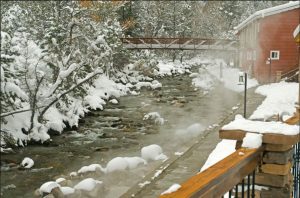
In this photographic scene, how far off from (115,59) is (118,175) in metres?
25.0

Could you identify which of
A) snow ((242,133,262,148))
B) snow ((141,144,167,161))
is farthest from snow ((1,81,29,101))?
snow ((242,133,262,148))

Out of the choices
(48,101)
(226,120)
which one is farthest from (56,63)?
(226,120)

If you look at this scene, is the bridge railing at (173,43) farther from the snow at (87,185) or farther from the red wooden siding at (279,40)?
the snow at (87,185)

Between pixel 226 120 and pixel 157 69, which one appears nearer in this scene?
pixel 226 120

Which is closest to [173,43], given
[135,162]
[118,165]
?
[135,162]

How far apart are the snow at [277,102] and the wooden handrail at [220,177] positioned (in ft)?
36.0

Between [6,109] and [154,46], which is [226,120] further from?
[154,46]

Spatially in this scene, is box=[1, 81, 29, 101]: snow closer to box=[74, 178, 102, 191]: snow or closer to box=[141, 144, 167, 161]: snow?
box=[141, 144, 167, 161]: snow

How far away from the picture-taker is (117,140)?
15188 millimetres

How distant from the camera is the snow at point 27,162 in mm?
11750

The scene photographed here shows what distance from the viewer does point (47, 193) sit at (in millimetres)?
8578

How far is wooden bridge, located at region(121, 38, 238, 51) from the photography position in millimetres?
36775

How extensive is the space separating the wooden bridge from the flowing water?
418 inches

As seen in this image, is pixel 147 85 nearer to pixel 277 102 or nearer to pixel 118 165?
pixel 277 102
